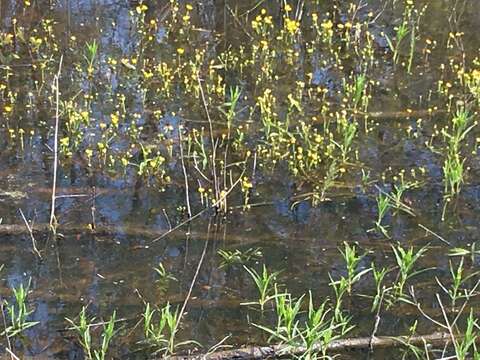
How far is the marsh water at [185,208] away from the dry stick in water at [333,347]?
86mm

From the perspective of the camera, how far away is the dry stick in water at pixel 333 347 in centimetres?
461

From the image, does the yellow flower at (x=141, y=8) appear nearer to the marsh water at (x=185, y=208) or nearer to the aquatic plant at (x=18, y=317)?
the marsh water at (x=185, y=208)

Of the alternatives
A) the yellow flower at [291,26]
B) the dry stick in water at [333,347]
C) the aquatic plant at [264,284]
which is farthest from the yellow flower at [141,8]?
the dry stick in water at [333,347]

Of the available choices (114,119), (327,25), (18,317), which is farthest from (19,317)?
(327,25)

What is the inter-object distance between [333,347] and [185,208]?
5.31 ft

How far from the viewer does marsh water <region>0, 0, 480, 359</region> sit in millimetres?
5078

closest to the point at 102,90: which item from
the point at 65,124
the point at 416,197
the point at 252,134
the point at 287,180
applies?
the point at 65,124

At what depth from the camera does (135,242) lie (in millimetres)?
5582

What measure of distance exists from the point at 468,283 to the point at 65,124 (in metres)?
3.20

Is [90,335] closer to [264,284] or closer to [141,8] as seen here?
[264,284]

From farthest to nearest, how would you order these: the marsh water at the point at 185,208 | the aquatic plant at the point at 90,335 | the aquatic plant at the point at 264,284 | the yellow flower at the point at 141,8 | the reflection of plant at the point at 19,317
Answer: the yellow flower at the point at 141,8, the marsh water at the point at 185,208, the aquatic plant at the point at 264,284, the reflection of plant at the point at 19,317, the aquatic plant at the point at 90,335

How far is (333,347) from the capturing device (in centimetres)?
466

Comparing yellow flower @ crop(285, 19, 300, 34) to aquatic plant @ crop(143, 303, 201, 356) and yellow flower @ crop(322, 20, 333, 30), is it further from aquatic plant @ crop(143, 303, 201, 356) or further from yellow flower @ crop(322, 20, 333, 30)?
aquatic plant @ crop(143, 303, 201, 356)

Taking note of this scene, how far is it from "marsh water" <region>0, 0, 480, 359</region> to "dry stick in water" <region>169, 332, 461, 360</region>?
0.28ft
